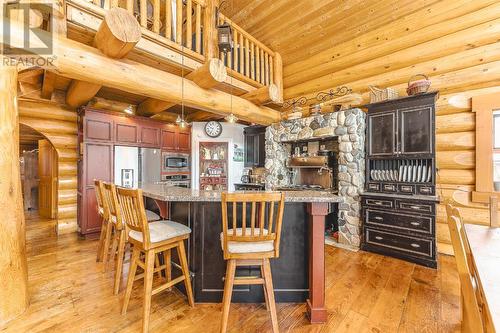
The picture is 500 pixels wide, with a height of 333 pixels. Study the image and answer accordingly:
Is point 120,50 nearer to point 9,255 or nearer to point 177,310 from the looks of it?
point 9,255

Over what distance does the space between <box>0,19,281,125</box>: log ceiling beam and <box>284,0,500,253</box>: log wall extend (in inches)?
108

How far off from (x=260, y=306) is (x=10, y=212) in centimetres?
244

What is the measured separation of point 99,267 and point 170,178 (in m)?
2.53

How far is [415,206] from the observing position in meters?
3.18

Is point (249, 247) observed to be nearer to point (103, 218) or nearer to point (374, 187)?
point (103, 218)

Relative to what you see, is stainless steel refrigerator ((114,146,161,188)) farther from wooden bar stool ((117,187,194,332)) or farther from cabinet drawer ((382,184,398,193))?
cabinet drawer ((382,184,398,193))

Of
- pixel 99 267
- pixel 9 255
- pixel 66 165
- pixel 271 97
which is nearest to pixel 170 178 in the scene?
pixel 66 165

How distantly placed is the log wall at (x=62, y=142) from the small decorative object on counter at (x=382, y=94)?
5652 millimetres

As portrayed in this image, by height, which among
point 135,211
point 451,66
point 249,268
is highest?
point 451,66

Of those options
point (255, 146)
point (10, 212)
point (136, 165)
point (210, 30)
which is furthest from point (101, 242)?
point (255, 146)

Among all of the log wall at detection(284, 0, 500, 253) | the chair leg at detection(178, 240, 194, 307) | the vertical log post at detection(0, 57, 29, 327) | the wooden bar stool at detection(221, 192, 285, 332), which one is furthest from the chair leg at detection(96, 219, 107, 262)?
the log wall at detection(284, 0, 500, 253)

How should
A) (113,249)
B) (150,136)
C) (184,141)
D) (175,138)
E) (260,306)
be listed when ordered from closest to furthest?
(260,306)
(113,249)
(150,136)
(175,138)
(184,141)

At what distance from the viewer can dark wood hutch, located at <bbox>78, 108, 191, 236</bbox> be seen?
13.7 ft

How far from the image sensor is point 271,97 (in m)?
3.96
